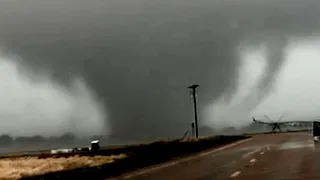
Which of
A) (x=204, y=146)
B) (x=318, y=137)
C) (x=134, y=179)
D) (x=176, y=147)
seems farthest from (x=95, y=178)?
(x=318, y=137)

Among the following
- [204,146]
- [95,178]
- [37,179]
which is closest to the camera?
[37,179]

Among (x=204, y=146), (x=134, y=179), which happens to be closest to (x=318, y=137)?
(x=204, y=146)

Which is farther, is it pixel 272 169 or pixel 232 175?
pixel 272 169

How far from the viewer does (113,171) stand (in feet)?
113

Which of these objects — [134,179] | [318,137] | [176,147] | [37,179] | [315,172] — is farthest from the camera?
[318,137]

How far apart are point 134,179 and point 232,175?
14.4 feet

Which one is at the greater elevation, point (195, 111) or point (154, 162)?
point (195, 111)

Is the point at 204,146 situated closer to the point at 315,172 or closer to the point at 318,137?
the point at 318,137

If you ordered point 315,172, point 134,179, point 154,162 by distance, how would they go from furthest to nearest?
1. point 154,162
2. point 134,179
3. point 315,172

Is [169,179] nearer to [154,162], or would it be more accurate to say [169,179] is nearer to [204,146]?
[154,162]

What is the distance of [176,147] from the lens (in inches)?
2291

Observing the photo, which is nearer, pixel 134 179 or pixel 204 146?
pixel 134 179

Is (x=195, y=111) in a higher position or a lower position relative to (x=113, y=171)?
higher

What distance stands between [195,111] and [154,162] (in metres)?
62.1
